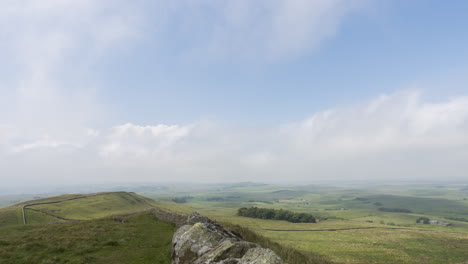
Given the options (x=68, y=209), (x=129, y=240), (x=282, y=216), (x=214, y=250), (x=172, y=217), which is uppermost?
(x=214, y=250)

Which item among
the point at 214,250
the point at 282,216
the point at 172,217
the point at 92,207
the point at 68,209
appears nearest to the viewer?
the point at 214,250

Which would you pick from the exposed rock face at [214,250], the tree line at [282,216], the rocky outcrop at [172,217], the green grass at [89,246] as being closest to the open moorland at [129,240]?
the green grass at [89,246]

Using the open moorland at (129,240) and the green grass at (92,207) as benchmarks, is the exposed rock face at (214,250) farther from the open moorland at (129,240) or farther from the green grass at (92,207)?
the green grass at (92,207)

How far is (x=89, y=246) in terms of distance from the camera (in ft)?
56.8

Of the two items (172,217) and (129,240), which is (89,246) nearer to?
(129,240)

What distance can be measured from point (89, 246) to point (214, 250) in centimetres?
1313

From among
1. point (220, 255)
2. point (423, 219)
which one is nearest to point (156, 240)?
point (220, 255)

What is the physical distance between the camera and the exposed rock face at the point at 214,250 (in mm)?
8523

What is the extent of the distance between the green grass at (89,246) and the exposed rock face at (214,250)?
3.24 meters

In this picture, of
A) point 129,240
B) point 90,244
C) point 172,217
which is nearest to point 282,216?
point 172,217

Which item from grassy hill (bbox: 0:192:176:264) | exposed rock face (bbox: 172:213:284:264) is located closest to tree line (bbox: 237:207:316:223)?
grassy hill (bbox: 0:192:176:264)

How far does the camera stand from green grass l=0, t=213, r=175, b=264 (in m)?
14.8

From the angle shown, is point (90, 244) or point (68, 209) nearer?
point (90, 244)

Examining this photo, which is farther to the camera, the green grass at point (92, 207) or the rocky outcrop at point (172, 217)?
the green grass at point (92, 207)
